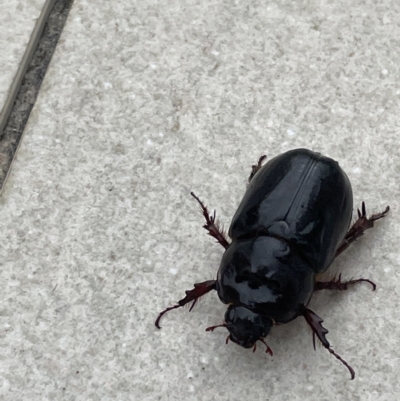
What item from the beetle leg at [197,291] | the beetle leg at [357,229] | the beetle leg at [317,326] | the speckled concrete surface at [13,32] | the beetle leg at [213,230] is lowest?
the beetle leg at [197,291]

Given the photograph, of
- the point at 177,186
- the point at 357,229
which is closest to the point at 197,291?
the point at 177,186

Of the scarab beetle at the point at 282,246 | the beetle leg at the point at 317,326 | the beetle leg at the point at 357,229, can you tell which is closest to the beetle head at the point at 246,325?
the scarab beetle at the point at 282,246

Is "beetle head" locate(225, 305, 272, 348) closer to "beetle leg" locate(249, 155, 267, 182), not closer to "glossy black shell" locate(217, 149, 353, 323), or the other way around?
"glossy black shell" locate(217, 149, 353, 323)

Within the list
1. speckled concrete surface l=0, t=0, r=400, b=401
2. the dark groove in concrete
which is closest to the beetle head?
speckled concrete surface l=0, t=0, r=400, b=401

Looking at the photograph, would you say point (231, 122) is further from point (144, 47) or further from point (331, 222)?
point (331, 222)

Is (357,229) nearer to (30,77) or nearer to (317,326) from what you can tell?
(317,326)

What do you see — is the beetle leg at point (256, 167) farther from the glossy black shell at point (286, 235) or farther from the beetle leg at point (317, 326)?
the beetle leg at point (317, 326)

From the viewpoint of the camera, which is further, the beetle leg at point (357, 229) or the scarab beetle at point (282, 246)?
the beetle leg at point (357, 229)
